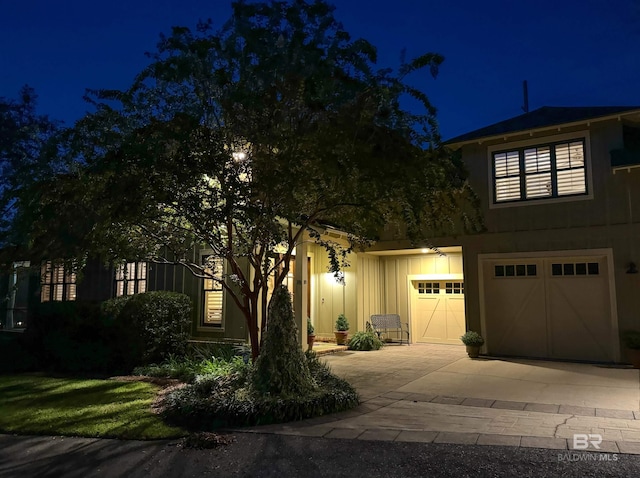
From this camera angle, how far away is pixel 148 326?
1015cm

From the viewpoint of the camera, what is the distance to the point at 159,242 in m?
7.92

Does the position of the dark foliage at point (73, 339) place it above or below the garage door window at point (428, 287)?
below

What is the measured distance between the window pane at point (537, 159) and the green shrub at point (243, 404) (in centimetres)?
752

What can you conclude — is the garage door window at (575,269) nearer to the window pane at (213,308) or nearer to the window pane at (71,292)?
the window pane at (213,308)

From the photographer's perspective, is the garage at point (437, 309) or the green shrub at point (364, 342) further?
the garage at point (437, 309)

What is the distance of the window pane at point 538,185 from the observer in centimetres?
1113

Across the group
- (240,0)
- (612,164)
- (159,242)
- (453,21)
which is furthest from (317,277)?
Answer: (453,21)

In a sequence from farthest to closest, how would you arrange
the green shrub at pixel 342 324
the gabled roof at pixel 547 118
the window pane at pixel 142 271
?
1. the green shrub at pixel 342 324
2. the window pane at pixel 142 271
3. the gabled roof at pixel 547 118

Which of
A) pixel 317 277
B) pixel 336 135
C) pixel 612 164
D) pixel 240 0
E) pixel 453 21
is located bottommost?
pixel 317 277

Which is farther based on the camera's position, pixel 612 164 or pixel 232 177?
pixel 612 164

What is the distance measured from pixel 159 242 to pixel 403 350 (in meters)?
7.70

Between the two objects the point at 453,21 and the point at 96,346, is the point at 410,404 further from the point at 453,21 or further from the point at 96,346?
the point at 453,21

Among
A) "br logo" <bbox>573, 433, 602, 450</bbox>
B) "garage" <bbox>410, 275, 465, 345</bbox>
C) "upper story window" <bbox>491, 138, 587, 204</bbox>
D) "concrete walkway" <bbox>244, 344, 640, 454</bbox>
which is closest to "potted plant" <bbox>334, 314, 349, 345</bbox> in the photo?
"garage" <bbox>410, 275, 465, 345</bbox>

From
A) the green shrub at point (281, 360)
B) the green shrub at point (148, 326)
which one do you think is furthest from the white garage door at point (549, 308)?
the green shrub at point (148, 326)
